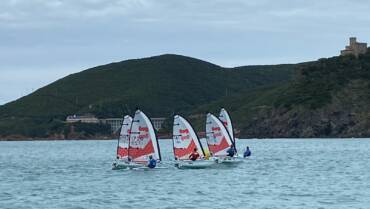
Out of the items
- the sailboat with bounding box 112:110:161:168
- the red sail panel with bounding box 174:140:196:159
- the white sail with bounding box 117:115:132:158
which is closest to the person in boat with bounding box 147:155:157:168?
the sailboat with bounding box 112:110:161:168

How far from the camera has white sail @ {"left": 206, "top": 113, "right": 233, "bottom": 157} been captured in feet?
350

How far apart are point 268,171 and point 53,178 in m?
20.0

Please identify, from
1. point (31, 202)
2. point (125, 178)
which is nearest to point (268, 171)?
point (125, 178)

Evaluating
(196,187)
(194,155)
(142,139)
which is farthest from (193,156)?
(196,187)

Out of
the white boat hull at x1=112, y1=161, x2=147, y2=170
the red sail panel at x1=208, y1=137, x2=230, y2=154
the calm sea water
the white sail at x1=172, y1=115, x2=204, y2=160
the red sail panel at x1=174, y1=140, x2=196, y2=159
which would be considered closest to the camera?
the calm sea water

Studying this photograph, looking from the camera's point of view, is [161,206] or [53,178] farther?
[53,178]

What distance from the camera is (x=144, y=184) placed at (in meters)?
80.9

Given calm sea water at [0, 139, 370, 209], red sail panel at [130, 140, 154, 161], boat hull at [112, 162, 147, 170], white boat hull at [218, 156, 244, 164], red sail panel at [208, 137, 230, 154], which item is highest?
red sail panel at [208, 137, 230, 154]

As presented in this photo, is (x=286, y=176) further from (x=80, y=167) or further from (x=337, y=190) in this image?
(x=80, y=167)

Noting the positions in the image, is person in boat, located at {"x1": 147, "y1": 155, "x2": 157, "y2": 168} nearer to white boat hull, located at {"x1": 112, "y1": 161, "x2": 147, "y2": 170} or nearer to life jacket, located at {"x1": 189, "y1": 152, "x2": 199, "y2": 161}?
white boat hull, located at {"x1": 112, "y1": 161, "x2": 147, "y2": 170}

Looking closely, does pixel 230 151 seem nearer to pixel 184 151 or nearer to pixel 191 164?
pixel 191 164

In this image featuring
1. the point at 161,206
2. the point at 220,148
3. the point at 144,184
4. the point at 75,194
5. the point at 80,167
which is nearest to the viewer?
the point at 161,206

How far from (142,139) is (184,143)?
5524mm

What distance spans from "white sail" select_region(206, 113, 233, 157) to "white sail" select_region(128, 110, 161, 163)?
14.4 meters
